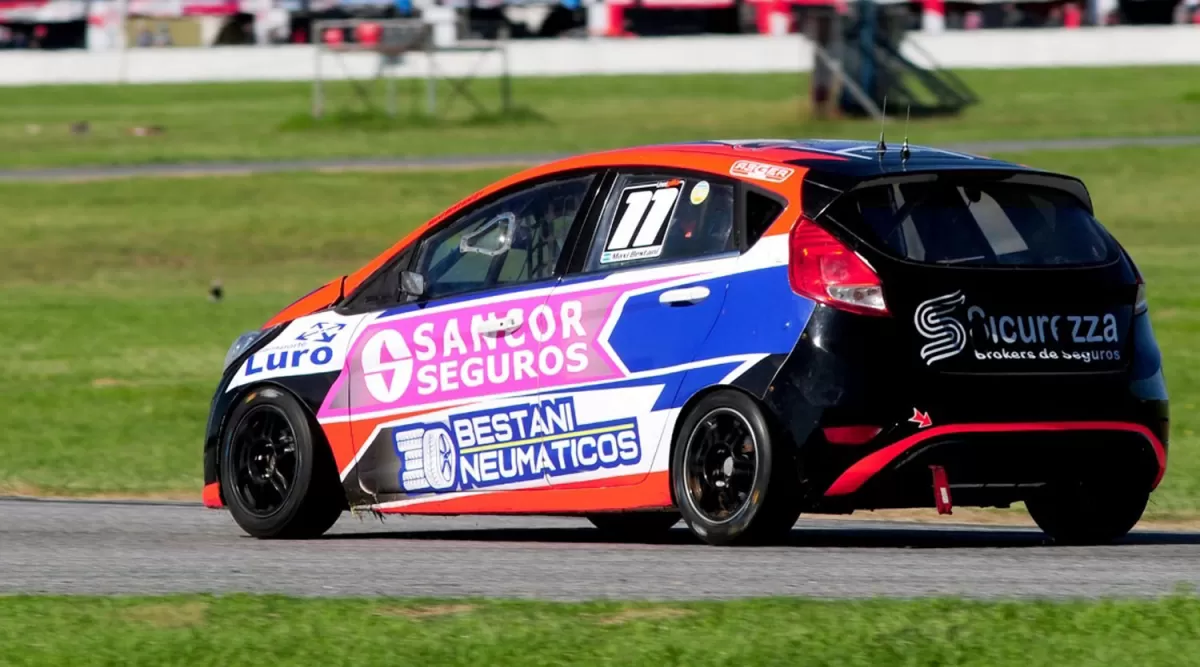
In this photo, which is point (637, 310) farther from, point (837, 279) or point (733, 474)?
point (837, 279)

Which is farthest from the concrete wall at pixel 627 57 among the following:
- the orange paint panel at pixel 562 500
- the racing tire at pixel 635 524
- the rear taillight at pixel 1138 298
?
the rear taillight at pixel 1138 298

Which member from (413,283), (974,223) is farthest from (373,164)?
(974,223)

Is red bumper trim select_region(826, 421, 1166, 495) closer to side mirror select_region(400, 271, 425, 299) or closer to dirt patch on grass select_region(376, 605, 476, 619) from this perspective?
dirt patch on grass select_region(376, 605, 476, 619)

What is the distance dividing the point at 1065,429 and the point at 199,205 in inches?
1049

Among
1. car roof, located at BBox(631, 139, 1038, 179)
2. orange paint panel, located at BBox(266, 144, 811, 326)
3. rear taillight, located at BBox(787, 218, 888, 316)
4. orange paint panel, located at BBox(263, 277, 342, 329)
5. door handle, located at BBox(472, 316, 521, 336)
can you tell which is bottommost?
orange paint panel, located at BBox(263, 277, 342, 329)

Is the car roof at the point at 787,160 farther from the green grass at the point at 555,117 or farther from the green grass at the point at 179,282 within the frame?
the green grass at the point at 555,117

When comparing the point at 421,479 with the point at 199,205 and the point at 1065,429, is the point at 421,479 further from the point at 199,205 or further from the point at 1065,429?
the point at 199,205

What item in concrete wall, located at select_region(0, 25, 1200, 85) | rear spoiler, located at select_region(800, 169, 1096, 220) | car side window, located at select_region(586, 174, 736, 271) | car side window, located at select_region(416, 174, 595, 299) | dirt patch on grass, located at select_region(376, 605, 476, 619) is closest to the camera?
dirt patch on grass, located at select_region(376, 605, 476, 619)

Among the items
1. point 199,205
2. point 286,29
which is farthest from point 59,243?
point 286,29

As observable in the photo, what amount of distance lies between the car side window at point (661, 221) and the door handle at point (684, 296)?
0.15 meters

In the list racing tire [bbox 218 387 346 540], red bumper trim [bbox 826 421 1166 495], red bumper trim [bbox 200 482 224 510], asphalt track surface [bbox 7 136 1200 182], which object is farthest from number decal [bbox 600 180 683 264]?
asphalt track surface [bbox 7 136 1200 182]

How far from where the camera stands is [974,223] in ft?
27.4

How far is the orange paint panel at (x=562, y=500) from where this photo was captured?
851 centimetres

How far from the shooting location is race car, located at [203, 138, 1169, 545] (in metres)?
8.08
